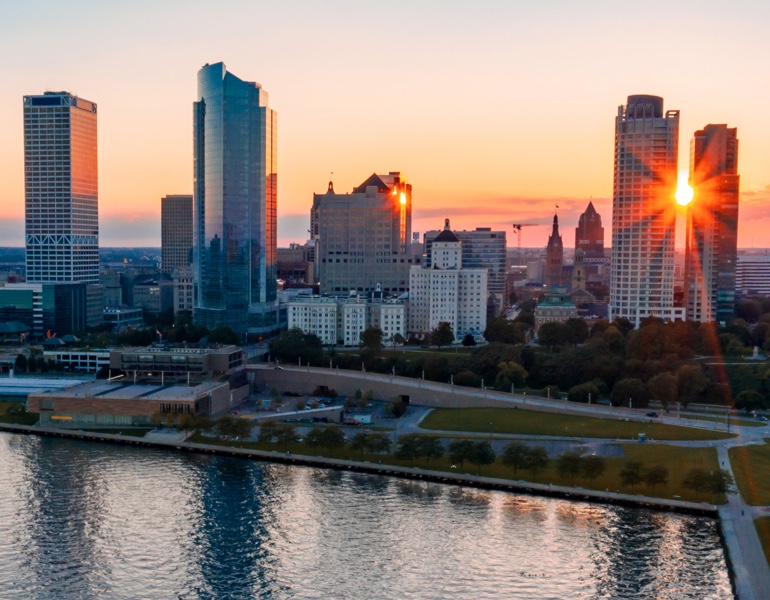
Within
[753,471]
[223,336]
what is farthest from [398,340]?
[753,471]

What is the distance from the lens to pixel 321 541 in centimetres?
3509

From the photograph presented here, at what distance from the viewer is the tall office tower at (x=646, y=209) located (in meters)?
91.4

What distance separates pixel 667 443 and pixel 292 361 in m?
34.6

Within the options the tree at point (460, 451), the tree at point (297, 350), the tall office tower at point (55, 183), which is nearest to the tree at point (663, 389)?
the tree at point (460, 451)

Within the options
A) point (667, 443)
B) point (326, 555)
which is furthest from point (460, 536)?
point (667, 443)

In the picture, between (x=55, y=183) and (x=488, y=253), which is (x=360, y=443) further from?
(x=488, y=253)

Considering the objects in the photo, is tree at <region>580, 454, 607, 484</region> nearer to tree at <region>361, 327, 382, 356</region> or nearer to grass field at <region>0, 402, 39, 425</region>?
grass field at <region>0, 402, 39, 425</region>

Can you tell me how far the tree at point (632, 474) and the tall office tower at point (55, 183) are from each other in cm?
7645

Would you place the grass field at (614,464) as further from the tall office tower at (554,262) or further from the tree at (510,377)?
the tall office tower at (554,262)

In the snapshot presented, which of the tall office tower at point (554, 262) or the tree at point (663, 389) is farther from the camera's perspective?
the tall office tower at point (554, 262)

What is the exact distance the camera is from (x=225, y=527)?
1448 inches

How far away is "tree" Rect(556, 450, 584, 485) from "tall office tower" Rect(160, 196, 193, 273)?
14507cm

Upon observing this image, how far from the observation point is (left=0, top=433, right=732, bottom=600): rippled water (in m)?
31.1

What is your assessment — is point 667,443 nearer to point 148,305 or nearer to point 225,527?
point 225,527
